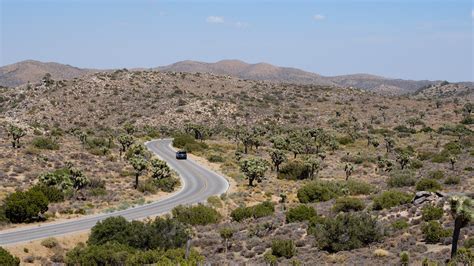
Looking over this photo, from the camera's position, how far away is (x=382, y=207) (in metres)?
37.5

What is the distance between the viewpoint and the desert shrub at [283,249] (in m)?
28.9

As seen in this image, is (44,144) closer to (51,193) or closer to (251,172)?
(51,193)

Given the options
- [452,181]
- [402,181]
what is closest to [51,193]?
[402,181]

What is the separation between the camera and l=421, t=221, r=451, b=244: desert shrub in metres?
27.7

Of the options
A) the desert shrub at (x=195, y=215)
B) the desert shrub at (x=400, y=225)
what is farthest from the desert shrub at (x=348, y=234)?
the desert shrub at (x=195, y=215)

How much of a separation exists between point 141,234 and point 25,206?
1096cm

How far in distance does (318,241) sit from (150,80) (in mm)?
129917

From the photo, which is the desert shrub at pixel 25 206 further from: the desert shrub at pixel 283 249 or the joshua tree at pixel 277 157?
the joshua tree at pixel 277 157

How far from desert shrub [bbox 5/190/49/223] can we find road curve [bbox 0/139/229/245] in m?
1.54

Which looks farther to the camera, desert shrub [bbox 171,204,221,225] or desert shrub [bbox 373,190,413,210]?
desert shrub [bbox 171,204,221,225]

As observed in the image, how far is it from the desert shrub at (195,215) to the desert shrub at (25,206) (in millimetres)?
10552

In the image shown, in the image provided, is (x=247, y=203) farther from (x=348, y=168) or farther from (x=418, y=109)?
(x=418, y=109)

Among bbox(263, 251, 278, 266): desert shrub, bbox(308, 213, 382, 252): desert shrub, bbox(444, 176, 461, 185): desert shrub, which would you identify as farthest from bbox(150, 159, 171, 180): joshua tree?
bbox(263, 251, 278, 266): desert shrub

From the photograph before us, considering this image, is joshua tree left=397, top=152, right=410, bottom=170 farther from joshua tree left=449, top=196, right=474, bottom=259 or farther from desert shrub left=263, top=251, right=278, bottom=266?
joshua tree left=449, top=196, right=474, bottom=259
